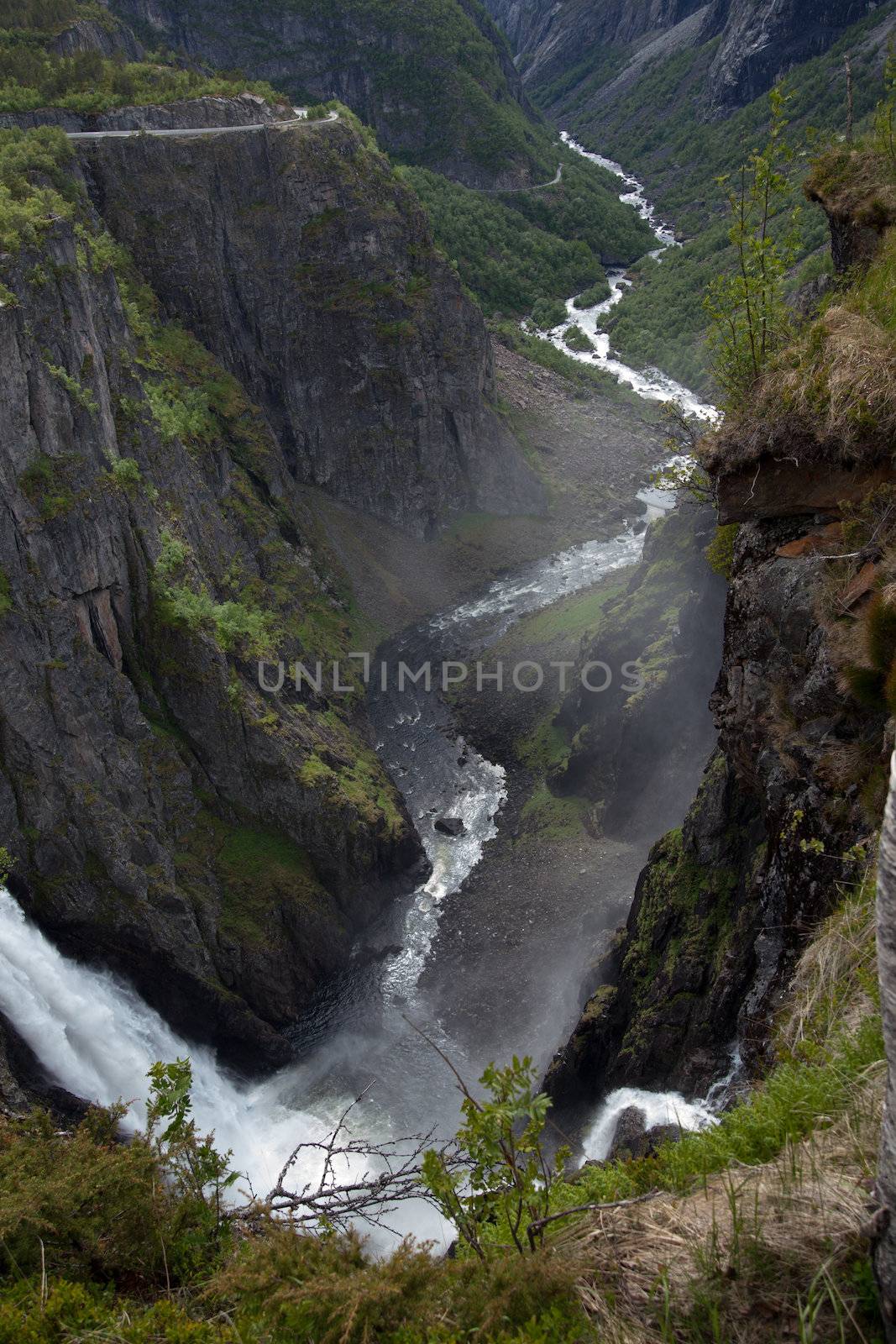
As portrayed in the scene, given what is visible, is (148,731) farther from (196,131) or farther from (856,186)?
(196,131)

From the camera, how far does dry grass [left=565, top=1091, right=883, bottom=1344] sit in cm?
399

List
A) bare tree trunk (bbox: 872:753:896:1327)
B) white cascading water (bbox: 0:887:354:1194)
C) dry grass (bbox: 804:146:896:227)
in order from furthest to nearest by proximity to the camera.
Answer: white cascading water (bbox: 0:887:354:1194)
dry grass (bbox: 804:146:896:227)
bare tree trunk (bbox: 872:753:896:1327)

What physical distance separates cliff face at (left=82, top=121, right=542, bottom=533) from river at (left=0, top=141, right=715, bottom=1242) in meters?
22.8

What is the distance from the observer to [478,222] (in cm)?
8275

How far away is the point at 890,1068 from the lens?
12.4ft

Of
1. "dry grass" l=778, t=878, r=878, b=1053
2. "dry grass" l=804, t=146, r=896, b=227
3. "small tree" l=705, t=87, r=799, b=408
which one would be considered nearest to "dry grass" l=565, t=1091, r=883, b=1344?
"dry grass" l=778, t=878, r=878, b=1053

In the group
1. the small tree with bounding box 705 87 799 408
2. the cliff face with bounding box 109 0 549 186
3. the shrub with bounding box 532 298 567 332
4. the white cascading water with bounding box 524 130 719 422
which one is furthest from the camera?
the cliff face with bounding box 109 0 549 186

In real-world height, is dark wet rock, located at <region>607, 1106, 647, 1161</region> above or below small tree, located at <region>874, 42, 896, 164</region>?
below

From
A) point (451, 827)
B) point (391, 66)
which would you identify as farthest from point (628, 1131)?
point (391, 66)

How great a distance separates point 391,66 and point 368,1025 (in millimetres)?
96226

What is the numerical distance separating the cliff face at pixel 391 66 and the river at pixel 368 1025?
8041 centimetres

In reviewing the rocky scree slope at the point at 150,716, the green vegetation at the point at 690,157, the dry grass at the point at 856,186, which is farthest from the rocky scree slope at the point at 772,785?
the green vegetation at the point at 690,157

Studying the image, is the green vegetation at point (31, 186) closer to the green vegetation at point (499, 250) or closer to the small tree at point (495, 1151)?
the small tree at point (495, 1151)

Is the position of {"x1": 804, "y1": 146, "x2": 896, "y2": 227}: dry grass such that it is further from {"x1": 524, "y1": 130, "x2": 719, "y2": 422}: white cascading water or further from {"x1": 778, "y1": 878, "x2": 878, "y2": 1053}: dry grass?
{"x1": 524, "y1": 130, "x2": 719, "y2": 422}: white cascading water
